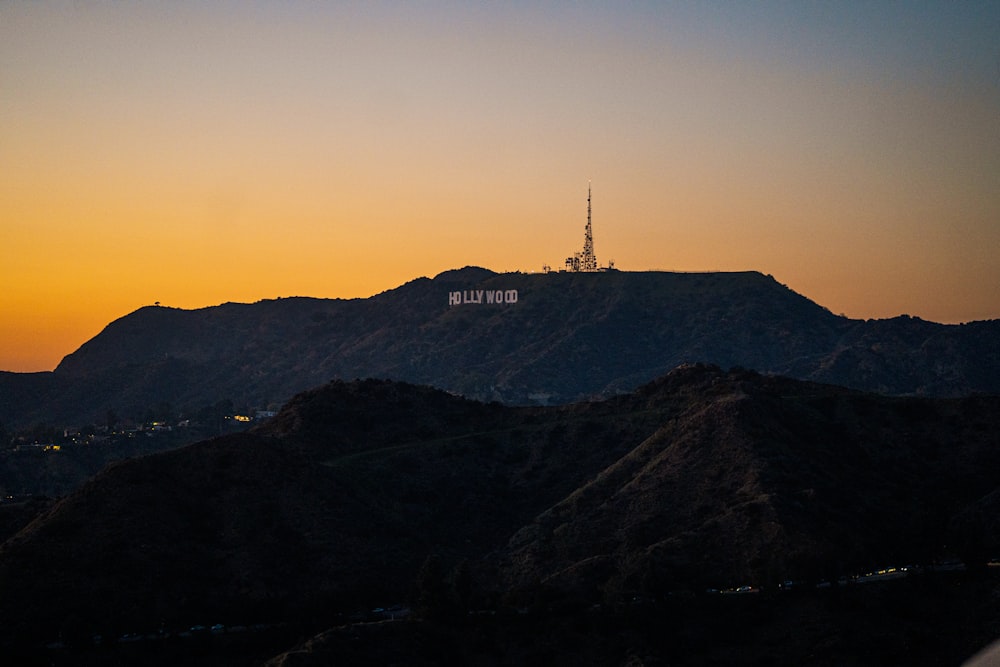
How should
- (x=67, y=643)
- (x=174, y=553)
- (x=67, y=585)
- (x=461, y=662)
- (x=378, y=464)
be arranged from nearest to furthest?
1. (x=461, y=662)
2. (x=67, y=643)
3. (x=67, y=585)
4. (x=174, y=553)
5. (x=378, y=464)

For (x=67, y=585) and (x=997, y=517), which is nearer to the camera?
(x=67, y=585)

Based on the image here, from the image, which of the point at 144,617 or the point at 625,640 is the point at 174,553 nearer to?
the point at 144,617

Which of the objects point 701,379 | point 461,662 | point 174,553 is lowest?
point 461,662

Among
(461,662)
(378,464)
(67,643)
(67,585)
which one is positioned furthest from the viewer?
(378,464)

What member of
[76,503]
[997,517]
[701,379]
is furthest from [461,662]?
[701,379]

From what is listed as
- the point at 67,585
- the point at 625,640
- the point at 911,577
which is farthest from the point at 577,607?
the point at 67,585

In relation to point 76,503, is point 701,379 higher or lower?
higher

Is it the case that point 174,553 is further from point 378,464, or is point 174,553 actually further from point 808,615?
point 808,615
